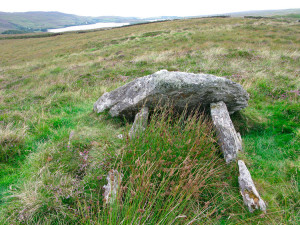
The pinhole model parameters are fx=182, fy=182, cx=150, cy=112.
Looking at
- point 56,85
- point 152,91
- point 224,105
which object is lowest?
point 56,85

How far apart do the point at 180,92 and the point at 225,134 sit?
1.57 m

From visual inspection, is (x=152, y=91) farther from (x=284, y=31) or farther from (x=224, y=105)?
(x=284, y=31)

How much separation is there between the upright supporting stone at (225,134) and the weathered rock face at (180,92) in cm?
42

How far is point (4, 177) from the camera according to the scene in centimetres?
396

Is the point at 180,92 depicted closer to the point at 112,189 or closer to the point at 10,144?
the point at 112,189

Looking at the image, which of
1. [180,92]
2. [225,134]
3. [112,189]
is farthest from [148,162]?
[180,92]

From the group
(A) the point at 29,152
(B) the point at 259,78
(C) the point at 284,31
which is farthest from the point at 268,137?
(C) the point at 284,31

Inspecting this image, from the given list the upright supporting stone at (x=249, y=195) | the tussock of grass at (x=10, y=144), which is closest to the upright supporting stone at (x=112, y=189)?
the upright supporting stone at (x=249, y=195)

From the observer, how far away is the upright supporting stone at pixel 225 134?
13.5ft

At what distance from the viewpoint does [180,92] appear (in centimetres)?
496

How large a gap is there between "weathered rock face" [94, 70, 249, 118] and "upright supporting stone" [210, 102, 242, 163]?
0.42m

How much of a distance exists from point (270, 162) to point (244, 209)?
6.12ft

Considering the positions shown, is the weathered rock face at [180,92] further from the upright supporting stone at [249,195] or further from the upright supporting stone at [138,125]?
the upright supporting stone at [249,195]

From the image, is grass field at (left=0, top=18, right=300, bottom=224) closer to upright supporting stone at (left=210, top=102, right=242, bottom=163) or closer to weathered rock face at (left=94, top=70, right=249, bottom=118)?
upright supporting stone at (left=210, top=102, right=242, bottom=163)
